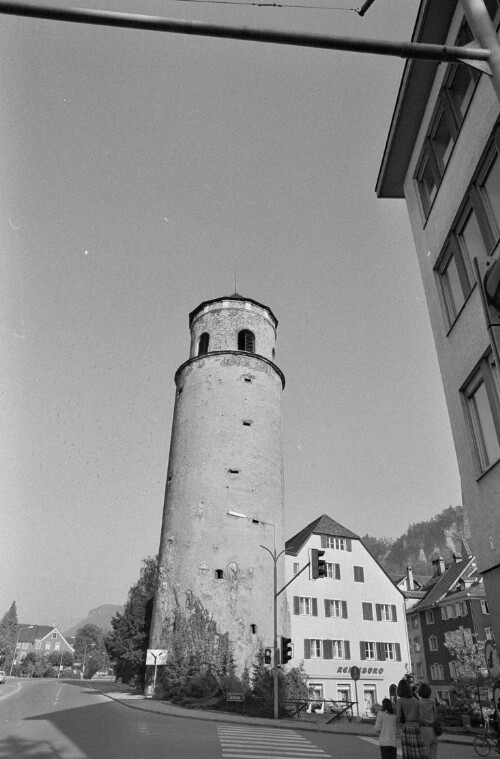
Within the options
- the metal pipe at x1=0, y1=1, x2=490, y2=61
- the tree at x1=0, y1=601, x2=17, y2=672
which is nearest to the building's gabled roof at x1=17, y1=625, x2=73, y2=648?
the tree at x1=0, y1=601, x2=17, y2=672

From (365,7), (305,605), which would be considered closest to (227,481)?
(305,605)

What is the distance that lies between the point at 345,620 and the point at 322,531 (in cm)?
622

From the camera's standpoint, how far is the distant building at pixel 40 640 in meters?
127

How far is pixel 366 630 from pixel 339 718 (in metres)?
14.8

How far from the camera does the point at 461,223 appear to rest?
10.3 m

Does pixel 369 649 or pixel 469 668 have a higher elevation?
pixel 369 649

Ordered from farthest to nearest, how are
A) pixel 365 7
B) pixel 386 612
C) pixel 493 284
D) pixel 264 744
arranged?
1. pixel 386 612
2. pixel 264 744
3. pixel 365 7
4. pixel 493 284

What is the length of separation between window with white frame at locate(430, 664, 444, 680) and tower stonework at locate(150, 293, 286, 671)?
74.6ft

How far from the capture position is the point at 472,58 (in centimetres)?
380

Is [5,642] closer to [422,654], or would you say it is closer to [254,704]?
[422,654]

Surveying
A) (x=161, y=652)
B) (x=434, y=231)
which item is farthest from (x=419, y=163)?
(x=161, y=652)

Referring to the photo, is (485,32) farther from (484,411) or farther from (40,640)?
(40,640)

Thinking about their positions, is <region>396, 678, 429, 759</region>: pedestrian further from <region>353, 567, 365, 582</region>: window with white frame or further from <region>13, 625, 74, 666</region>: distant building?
<region>13, 625, 74, 666</region>: distant building

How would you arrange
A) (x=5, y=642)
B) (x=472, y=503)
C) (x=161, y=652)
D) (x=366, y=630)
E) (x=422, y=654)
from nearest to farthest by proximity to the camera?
1. (x=472, y=503)
2. (x=161, y=652)
3. (x=366, y=630)
4. (x=422, y=654)
5. (x=5, y=642)
